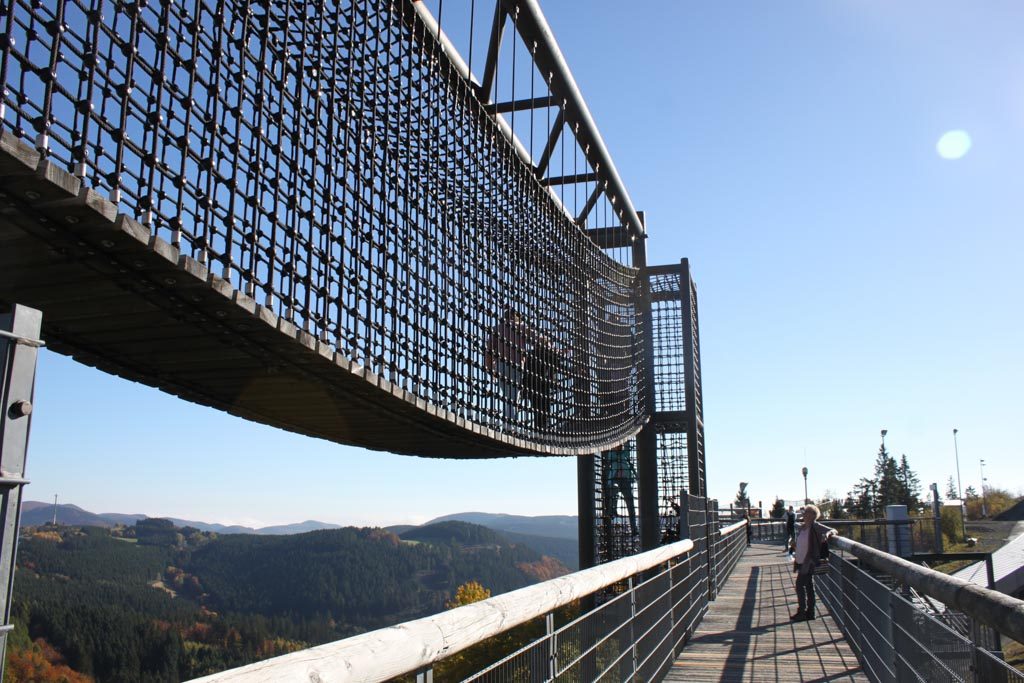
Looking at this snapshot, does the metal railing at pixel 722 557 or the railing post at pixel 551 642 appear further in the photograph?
the metal railing at pixel 722 557

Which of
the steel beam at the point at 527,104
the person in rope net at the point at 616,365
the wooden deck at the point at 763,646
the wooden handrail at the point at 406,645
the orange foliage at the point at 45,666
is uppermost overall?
the steel beam at the point at 527,104

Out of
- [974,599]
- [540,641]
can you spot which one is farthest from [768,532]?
[974,599]

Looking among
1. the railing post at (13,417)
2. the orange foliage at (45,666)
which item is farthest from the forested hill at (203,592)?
the railing post at (13,417)

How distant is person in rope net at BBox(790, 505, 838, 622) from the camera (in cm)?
877

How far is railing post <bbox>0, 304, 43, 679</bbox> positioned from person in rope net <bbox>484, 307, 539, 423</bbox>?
4.62 m

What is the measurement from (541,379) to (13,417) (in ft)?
19.8

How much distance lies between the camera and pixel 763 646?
24.0ft

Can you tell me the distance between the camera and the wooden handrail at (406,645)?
132 centimetres

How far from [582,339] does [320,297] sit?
5358 mm

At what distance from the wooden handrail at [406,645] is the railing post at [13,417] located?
37cm

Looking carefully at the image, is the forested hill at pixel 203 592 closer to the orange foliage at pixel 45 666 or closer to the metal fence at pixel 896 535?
the orange foliage at pixel 45 666

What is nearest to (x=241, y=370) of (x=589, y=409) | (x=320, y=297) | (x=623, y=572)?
(x=320, y=297)

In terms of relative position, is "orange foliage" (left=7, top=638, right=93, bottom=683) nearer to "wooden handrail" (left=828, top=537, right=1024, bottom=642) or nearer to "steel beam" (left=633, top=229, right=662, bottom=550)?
"steel beam" (left=633, top=229, right=662, bottom=550)

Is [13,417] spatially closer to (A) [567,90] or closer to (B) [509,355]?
(B) [509,355]
